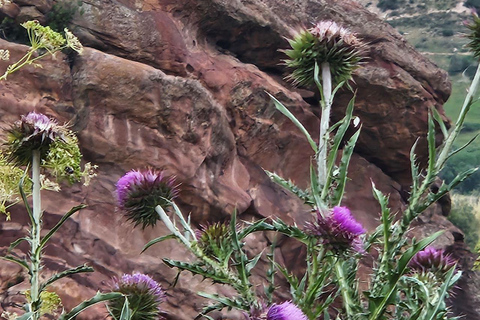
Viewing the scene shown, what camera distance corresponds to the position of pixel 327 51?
16.6ft

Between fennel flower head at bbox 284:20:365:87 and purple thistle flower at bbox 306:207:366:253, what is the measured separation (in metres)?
1.92

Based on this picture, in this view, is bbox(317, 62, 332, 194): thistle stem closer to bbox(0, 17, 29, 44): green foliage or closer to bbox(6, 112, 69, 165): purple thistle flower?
bbox(6, 112, 69, 165): purple thistle flower

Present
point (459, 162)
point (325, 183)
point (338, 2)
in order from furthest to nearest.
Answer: point (459, 162), point (338, 2), point (325, 183)

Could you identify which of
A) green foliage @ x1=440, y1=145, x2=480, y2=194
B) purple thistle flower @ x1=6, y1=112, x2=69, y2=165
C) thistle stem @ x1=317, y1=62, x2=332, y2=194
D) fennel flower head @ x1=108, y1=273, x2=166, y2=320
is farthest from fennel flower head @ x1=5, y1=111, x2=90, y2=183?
green foliage @ x1=440, y1=145, x2=480, y2=194

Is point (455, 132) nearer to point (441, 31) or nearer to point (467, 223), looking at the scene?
point (467, 223)

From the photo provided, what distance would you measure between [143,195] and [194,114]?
5.80m

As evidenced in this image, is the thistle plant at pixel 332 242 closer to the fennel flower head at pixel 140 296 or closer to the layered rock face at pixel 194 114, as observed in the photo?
the fennel flower head at pixel 140 296

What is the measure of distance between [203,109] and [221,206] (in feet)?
5.94

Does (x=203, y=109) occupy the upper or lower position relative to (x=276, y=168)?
upper

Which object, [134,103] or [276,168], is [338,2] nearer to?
[276,168]

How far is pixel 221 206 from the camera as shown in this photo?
33.4ft

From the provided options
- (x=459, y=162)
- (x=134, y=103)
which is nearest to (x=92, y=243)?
(x=134, y=103)

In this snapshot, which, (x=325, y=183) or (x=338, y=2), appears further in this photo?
(x=338, y=2)

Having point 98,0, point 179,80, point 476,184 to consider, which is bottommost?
point 476,184
